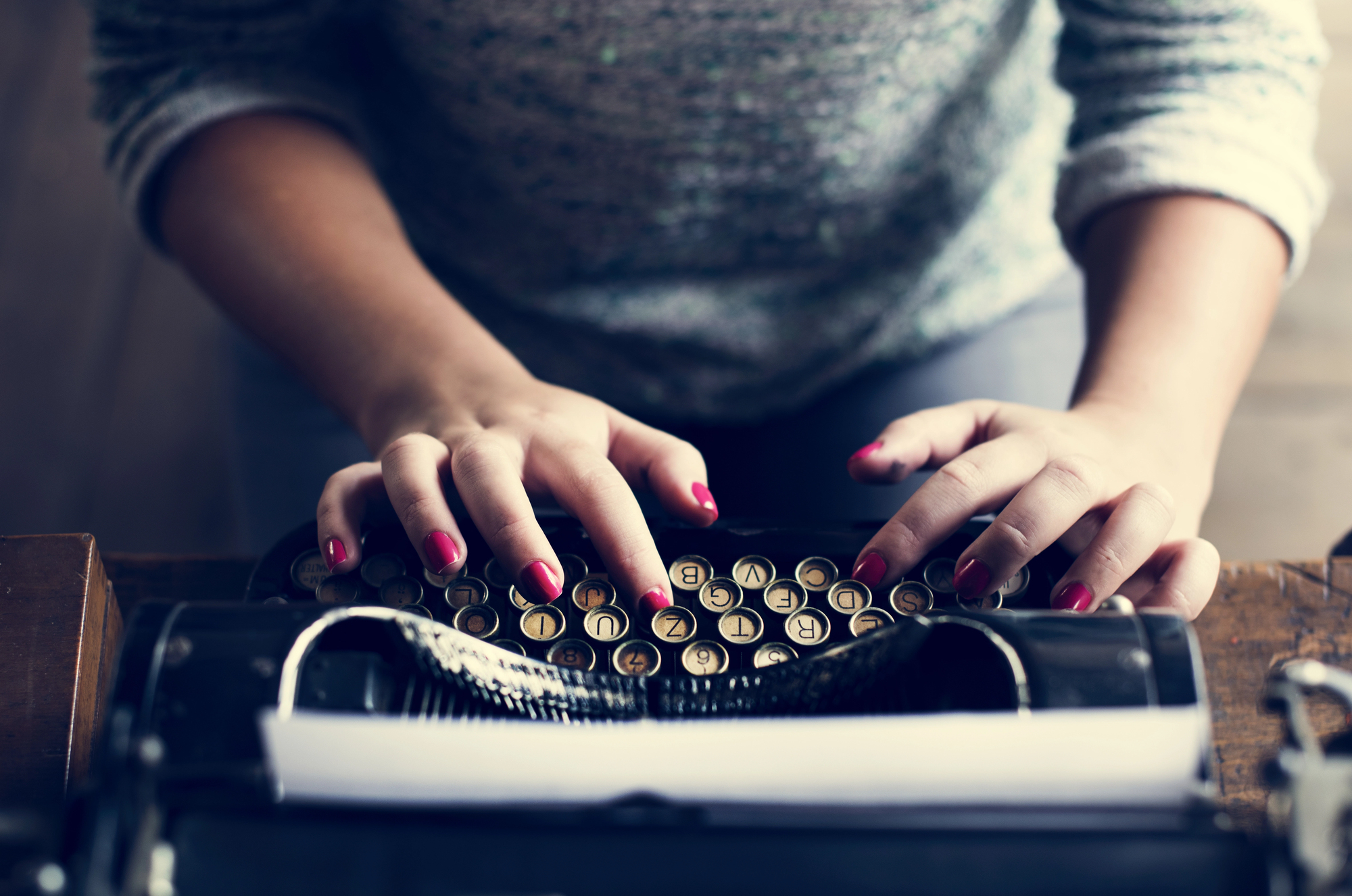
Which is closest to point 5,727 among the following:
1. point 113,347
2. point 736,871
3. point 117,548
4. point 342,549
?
point 342,549

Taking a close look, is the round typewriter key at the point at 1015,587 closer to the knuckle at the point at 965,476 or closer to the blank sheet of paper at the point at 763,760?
the knuckle at the point at 965,476

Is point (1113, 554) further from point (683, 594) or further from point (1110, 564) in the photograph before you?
point (683, 594)

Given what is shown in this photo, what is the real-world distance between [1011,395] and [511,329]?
455 mm

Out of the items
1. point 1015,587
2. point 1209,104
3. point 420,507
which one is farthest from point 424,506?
point 1209,104

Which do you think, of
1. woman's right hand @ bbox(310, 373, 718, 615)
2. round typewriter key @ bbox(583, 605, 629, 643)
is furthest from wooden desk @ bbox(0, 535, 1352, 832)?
round typewriter key @ bbox(583, 605, 629, 643)

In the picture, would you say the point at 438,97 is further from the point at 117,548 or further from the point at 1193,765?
the point at 117,548

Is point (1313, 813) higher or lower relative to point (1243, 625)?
lower

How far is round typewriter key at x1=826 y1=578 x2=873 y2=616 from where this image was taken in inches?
19.1

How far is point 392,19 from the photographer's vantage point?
693 millimetres

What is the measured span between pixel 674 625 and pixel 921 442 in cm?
19

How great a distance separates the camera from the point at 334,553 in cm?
49

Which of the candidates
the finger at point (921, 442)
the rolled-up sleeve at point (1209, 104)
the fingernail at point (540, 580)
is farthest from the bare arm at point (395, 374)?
the rolled-up sleeve at point (1209, 104)

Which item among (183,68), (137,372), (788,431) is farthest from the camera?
(137,372)

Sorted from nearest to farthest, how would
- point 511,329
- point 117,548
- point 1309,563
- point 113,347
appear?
1. point 1309,563
2. point 511,329
3. point 117,548
4. point 113,347
